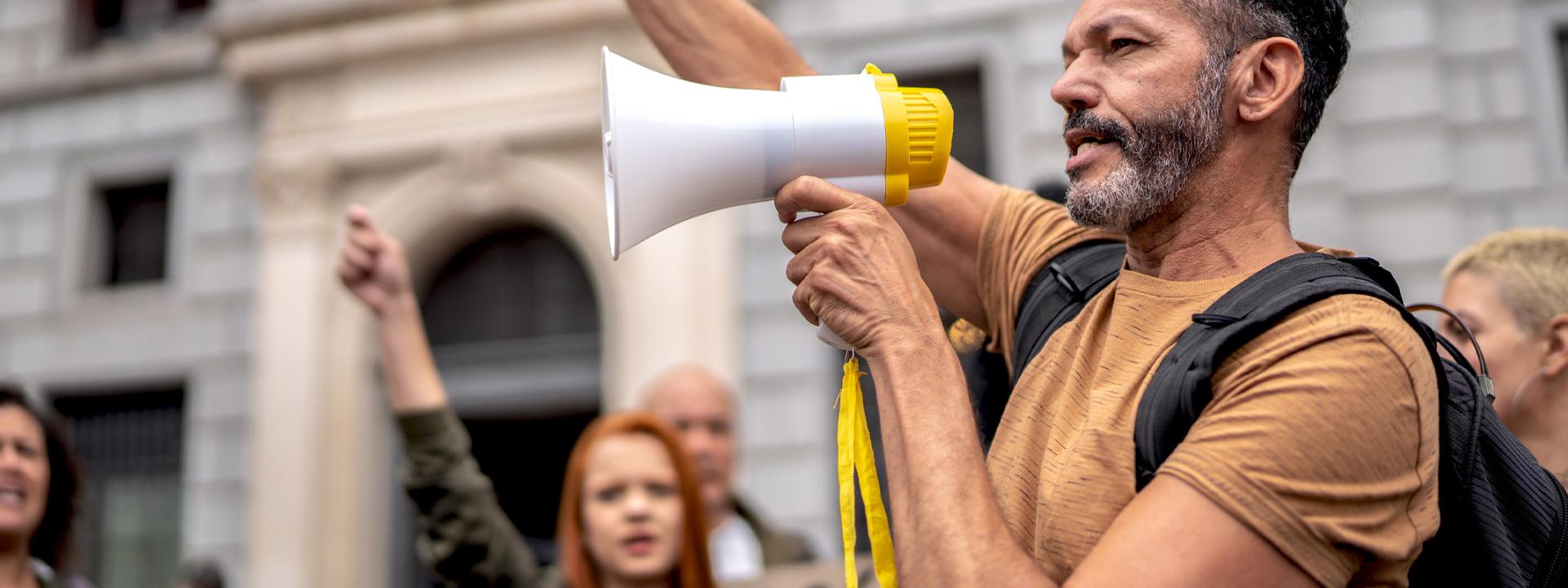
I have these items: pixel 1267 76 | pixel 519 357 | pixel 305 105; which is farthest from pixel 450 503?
pixel 305 105

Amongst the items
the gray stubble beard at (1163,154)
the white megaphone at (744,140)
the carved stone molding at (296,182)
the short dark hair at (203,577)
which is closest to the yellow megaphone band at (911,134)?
the white megaphone at (744,140)

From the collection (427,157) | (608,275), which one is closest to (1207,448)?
(608,275)

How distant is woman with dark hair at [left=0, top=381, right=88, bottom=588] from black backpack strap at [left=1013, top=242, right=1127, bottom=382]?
276cm

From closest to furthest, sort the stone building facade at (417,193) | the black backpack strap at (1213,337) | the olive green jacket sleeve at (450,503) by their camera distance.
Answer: the black backpack strap at (1213,337)
the olive green jacket sleeve at (450,503)
the stone building facade at (417,193)

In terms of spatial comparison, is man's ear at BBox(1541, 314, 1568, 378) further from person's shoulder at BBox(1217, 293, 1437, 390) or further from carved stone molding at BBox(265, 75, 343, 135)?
carved stone molding at BBox(265, 75, 343, 135)

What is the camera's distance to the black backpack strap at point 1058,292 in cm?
208

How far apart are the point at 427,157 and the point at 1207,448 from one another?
838 centimetres

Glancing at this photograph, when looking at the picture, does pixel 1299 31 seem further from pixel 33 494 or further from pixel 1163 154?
pixel 33 494

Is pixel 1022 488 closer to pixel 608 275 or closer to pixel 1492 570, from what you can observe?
pixel 1492 570

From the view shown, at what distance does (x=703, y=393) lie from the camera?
4.67m

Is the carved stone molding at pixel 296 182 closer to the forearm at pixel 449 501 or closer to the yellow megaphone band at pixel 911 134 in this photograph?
the forearm at pixel 449 501

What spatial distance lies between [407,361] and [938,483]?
6.95 ft

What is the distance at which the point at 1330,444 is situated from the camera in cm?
151

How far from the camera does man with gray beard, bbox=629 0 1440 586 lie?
1512 mm
